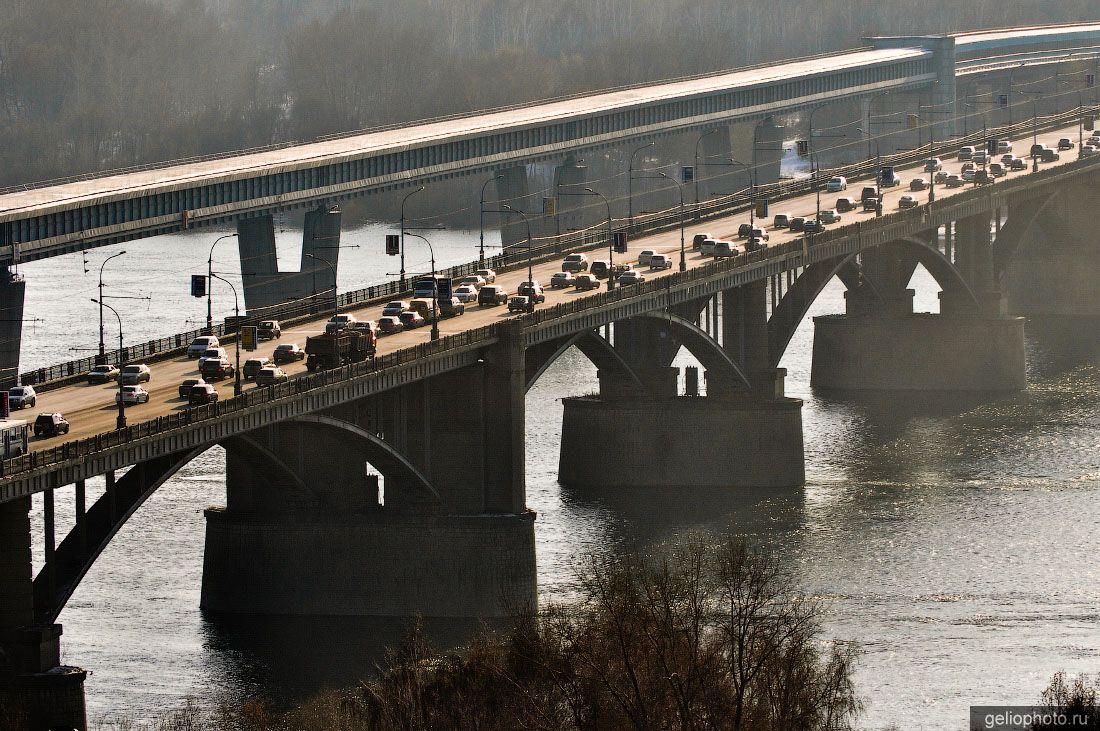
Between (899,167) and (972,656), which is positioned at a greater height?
(899,167)

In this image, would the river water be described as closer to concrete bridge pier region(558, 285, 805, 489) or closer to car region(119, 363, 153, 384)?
concrete bridge pier region(558, 285, 805, 489)

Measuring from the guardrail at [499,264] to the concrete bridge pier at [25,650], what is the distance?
27.0 feet

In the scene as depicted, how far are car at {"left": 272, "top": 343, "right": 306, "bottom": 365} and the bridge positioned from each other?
185 cm

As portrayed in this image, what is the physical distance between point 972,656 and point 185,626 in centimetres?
2457

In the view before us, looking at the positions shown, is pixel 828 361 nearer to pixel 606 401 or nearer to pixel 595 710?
pixel 606 401

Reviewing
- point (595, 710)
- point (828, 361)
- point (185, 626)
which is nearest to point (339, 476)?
point (185, 626)

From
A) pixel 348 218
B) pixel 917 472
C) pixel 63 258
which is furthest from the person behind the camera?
pixel 348 218

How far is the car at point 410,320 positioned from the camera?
95.0 meters

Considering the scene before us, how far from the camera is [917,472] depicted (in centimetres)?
11175

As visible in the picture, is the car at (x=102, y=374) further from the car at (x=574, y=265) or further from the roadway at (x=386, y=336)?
the car at (x=574, y=265)

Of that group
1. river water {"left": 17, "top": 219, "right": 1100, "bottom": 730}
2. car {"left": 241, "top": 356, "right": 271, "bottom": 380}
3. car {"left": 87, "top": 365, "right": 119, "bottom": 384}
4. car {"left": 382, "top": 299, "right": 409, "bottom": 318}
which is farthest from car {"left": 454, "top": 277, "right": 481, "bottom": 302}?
car {"left": 87, "top": 365, "right": 119, "bottom": 384}

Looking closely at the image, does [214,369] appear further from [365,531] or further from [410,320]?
[410,320]

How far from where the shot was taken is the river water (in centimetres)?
7700

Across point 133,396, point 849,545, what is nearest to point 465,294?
point 849,545
